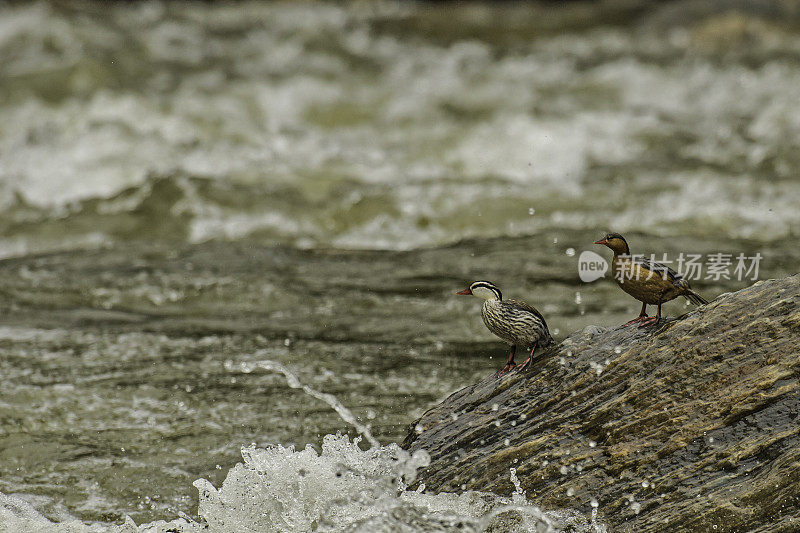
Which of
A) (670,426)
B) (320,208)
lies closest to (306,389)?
(670,426)

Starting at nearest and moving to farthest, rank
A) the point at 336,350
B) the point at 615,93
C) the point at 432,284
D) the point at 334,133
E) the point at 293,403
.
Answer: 1. the point at 293,403
2. the point at 336,350
3. the point at 432,284
4. the point at 334,133
5. the point at 615,93

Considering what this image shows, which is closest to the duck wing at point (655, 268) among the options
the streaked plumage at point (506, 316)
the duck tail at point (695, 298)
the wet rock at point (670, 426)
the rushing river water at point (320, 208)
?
the duck tail at point (695, 298)

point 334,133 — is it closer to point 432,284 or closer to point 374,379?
point 432,284

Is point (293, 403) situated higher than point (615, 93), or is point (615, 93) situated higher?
point (615, 93)

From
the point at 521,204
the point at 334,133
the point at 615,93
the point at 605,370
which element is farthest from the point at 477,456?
the point at 615,93

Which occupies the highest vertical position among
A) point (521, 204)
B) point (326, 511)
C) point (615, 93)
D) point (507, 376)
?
point (615, 93)

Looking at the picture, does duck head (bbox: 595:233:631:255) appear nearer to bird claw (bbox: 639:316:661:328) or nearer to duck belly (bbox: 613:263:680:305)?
duck belly (bbox: 613:263:680:305)

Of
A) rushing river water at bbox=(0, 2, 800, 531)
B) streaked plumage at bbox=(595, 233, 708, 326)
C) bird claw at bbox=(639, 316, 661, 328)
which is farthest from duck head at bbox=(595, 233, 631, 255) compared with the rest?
rushing river water at bbox=(0, 2, 800, 531)

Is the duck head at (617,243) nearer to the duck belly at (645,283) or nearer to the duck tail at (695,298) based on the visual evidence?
the duck belly at (645,283)
